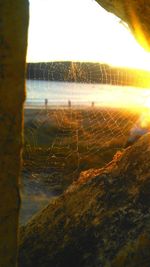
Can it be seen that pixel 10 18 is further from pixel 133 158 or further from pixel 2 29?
pixel 133 158

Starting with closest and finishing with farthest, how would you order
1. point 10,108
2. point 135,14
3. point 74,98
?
point 10,108 → point 135,14 → point 74,98

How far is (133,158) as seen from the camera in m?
4.23

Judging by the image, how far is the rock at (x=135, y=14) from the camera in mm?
3883

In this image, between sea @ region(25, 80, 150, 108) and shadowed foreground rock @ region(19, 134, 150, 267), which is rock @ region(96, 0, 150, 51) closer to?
shadowed foreground rock @ region(19, 134, 150, 267)

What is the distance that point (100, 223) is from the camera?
145 inches

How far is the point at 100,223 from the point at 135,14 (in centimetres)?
164

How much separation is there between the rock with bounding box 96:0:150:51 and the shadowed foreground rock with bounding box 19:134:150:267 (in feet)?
2.92

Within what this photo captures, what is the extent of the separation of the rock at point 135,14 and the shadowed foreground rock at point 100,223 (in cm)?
89

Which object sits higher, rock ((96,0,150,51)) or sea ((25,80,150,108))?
rock ((96,0,150,51))

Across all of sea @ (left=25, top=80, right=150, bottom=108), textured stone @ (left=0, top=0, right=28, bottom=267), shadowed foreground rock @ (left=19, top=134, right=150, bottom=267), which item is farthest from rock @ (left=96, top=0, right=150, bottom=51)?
sea @ (left=25, top=80, right=150, bottom=108)

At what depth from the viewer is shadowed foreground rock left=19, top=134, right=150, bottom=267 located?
3424 millimetres

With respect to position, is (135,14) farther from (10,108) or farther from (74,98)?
(74,98)

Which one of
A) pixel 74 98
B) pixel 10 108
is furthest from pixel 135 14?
pixel 74 98

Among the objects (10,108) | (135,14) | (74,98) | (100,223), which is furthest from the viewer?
(74,98)
